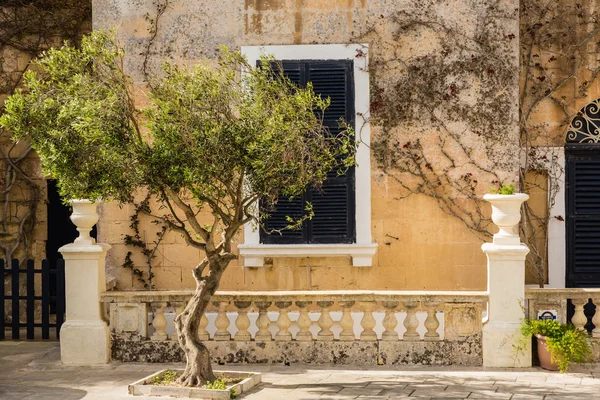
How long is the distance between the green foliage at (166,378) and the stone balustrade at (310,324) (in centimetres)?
75

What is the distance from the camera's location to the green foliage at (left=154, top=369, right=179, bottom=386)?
7781mm

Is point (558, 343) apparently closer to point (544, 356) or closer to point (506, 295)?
point (544, 356)

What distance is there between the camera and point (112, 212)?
33.8 ft

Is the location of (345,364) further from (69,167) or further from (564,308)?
(69,167)

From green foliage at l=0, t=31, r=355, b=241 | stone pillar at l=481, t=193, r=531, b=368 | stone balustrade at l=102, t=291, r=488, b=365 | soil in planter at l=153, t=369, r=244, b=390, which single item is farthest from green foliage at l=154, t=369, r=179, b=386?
stone pillar at l=481, t=193, r=531, b=368

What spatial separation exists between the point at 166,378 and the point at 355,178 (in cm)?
326

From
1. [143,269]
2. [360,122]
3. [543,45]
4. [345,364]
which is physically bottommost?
[345,364]

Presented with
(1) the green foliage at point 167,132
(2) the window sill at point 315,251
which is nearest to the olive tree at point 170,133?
(1) the green foliage at point 167,132

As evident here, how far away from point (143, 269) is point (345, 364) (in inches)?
112

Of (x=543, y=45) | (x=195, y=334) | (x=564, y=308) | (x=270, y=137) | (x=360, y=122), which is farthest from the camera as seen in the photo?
(x=543, y=45)

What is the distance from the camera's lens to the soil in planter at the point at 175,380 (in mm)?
7516

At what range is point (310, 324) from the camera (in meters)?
8.73

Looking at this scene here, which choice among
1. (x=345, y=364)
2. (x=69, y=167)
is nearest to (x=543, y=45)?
(x=345, y=364)

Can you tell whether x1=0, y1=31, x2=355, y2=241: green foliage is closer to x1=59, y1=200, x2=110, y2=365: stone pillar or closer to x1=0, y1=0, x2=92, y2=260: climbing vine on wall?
x1=59, y1=200, x2=110, y2=365: stone pillar
